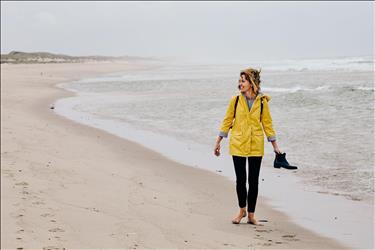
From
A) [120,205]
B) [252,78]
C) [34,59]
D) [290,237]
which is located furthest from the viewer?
[34,59]

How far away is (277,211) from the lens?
681 cm

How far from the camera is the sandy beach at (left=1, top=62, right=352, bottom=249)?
209 inches

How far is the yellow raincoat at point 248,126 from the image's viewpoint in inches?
233

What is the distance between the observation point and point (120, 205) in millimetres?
6578

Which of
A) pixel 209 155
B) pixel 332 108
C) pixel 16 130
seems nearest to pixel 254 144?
pixel 209 155

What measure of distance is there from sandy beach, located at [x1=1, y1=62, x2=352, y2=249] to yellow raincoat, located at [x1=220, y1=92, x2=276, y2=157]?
0.94m

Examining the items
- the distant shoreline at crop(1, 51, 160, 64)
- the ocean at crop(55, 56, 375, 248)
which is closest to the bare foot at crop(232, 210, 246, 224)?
the ocean at crop(55, 56, 375, 248)

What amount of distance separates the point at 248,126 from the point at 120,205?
6.49ft

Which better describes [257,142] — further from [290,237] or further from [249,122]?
[290,237]

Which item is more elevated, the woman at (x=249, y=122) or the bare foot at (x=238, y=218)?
the woman at (x=249, y=122)

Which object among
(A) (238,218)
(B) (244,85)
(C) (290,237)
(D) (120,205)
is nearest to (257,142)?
(B) (244,85)

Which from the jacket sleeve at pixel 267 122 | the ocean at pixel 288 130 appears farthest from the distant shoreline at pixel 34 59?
the jacket sleeve at pixel 267 122

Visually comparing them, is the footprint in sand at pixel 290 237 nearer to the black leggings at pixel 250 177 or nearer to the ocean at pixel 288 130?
the black leggings at pixel 250 177

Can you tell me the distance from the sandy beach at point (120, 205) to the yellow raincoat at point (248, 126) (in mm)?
937
